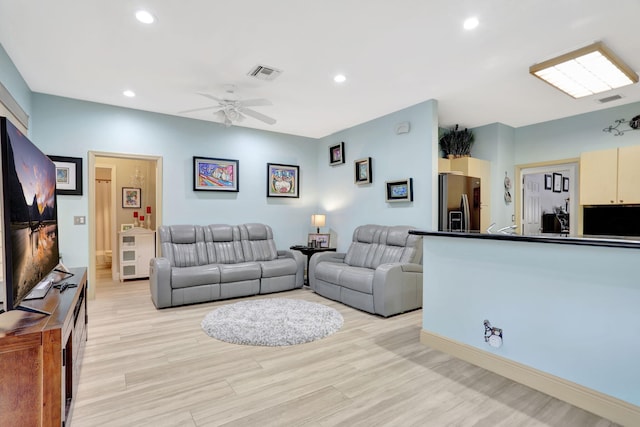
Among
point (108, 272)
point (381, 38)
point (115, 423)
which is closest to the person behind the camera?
point (115, 423)

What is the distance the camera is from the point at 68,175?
428cm

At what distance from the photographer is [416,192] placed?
176 inches

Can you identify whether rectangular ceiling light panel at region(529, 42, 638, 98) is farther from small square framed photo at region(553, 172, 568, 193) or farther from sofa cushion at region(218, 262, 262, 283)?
sofa cushion at region(218, 262, 262, 283)

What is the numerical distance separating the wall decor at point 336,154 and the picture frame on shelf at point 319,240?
4.37ft

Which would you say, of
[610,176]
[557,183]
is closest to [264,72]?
[610,176]

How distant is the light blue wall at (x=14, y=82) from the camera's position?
117 inches

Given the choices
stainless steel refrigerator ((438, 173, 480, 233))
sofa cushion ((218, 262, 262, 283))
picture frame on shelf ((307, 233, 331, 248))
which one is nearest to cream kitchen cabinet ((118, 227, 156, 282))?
sofa cushion ((218, 262, 262, 283))

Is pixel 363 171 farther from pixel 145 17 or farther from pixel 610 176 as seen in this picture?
pixel 145 17

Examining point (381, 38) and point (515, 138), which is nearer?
point (381, 38)

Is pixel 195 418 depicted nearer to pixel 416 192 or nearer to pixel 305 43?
pixel 305 43

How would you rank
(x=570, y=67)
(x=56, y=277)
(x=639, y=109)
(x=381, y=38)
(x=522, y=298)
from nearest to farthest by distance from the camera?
(x=522, y=298)
(x=56, y=277)
(x=381, y=38)
(x=570, y=67)
(x=639, y=109)

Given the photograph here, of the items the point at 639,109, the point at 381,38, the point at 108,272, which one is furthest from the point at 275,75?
the point at 108,272

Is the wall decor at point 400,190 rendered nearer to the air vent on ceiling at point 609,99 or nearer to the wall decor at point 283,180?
the wall decor at point 283,180

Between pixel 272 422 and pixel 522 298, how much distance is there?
1825mm
